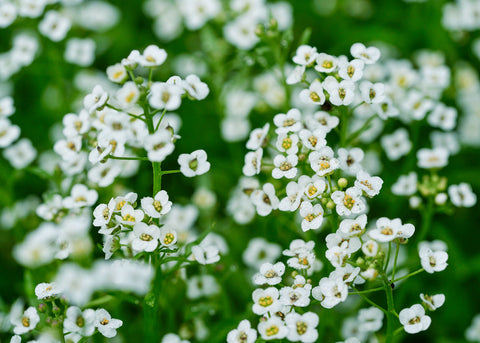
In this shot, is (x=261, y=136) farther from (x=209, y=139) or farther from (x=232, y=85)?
(x=209, y=139)

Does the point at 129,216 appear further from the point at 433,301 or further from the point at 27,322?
the point at 433,301

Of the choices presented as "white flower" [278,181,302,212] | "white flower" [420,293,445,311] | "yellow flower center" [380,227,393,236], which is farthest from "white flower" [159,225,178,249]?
"white flower" [420,293,445,311]

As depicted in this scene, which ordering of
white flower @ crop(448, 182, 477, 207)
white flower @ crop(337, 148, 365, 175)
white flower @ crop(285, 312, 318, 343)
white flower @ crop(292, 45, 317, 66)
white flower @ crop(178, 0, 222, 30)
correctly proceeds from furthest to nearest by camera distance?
1. white flower @ crop(178, 0, 222, 30)
2. white flower @ crop(448, 182, 477, 207)
3. white flower @ crop(292, 45, 317, 66)
4. white flower @ crop(337, 148, 365, 175)
5. white flower @ crop(285, 312, 318, 343)

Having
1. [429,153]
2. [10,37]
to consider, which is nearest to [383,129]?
[429,153]

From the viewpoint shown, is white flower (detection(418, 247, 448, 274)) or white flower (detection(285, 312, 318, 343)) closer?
white flower (detection(285, 312, 318, 343))

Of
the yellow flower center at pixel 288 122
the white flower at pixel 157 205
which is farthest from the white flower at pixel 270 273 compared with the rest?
the yellow flower center at pixel 288 122

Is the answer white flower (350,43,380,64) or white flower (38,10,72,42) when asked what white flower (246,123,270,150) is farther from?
white flower (38,10,72,42)
